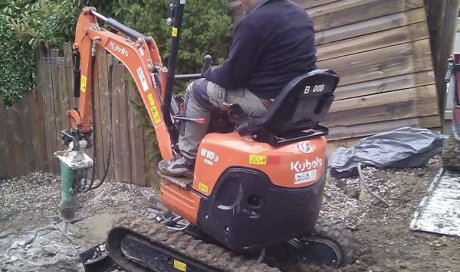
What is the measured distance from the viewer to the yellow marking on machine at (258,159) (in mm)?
3361

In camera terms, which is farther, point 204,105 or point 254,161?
point 204,105

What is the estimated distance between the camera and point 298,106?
3.39m

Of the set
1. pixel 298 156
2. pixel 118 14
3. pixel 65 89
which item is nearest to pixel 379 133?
pixel 298 156

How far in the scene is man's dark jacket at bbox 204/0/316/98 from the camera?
338cm

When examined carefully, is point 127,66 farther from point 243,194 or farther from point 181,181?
point 243,194

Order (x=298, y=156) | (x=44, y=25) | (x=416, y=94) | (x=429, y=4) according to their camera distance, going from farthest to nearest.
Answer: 1. (x=44, y=25)
2. (x=429, y=4)
3. (x=416, y=94)
4. (x=298, y=156)

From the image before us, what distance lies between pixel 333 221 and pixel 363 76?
2.27 m

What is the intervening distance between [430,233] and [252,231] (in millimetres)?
1471

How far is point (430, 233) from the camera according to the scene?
13.8 ft

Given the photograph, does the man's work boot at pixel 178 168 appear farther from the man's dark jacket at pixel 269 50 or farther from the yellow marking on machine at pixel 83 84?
the yellow marking on machine at pixel 83 84

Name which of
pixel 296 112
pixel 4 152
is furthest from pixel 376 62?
pixel 4 152

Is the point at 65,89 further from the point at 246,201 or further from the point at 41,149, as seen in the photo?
the point at 246,201

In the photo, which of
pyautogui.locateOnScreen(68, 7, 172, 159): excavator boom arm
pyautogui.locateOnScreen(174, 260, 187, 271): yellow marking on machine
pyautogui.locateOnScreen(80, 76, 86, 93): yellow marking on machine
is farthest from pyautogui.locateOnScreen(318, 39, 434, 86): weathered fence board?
pyautogui.locateOnScreen(174, 260, 187, 271): yellow marking on machine

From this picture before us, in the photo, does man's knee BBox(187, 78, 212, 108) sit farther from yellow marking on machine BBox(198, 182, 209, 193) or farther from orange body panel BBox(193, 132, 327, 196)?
Answer: yellow marking on machine BBox(198, 182, 209, 193)
